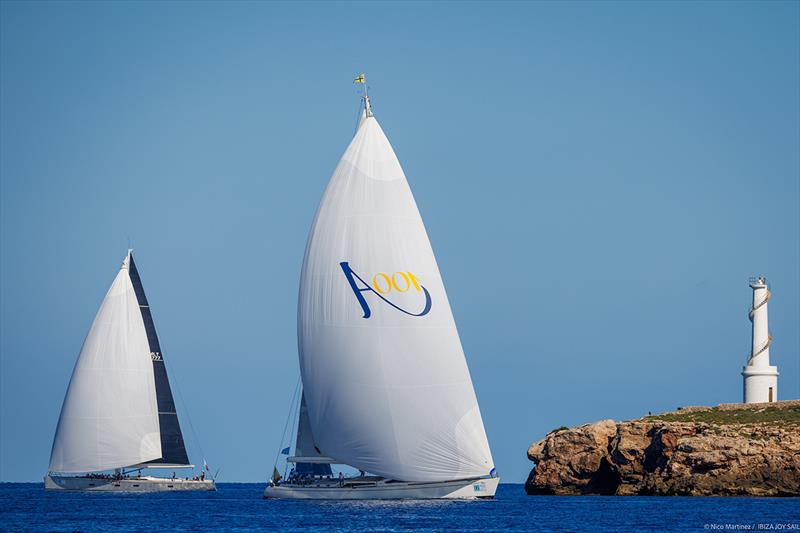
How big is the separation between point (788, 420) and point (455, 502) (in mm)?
26082

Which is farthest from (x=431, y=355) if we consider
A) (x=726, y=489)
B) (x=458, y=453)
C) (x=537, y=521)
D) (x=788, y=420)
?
(x=788, y=420)

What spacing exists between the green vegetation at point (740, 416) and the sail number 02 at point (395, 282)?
28.9 m

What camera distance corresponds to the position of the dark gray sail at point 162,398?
87938mm

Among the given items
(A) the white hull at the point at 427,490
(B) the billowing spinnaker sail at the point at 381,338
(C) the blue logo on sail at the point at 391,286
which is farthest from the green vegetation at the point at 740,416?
(C) the blue logo on sail at the point at 391,286

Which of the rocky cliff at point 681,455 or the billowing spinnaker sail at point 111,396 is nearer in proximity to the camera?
the rocky cliff at point 681,455

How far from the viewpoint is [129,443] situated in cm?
8644

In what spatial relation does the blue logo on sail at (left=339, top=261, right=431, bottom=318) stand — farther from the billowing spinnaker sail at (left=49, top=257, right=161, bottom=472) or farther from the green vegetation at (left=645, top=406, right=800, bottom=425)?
the green vegetation at (left=645, top=406, right=800, bottom=425)

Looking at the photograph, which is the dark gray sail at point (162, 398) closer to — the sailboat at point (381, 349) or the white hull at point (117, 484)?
the white hull at point (117, 484)

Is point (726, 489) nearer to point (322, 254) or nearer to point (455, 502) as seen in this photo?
point (455, 502)

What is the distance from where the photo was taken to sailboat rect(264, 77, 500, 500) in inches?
2488

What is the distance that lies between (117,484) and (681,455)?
3486cm

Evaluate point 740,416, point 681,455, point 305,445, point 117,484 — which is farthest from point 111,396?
point 740,416

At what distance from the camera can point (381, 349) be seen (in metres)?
63.6

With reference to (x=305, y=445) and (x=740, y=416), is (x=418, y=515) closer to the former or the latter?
(x=305, y=445)
